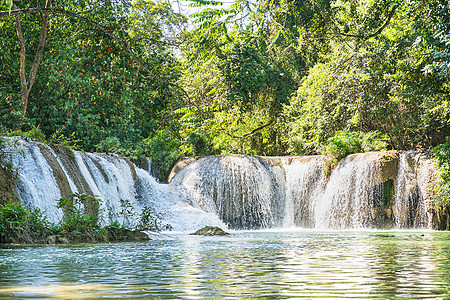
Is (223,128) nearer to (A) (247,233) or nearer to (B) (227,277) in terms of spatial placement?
(A) (247,233)

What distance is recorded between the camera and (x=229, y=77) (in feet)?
60.1

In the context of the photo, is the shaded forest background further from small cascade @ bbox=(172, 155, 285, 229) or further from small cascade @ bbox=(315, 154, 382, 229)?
small cascade @ bbox=(172, 155, 285, 229)

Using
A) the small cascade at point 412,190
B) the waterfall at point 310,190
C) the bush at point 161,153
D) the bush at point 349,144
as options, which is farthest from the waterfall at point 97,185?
the small cascade at point 412,190

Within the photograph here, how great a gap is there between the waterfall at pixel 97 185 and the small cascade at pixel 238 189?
0.89 metres

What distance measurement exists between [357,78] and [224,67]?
16.5 feet

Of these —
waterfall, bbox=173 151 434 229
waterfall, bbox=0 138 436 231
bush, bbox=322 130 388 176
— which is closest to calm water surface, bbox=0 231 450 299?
waterfall, bbox=0 138 436 231

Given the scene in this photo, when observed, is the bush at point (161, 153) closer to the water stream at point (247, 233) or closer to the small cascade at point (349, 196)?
the water stream at point (247, 233)

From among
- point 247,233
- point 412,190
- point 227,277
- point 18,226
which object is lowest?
point 247,233

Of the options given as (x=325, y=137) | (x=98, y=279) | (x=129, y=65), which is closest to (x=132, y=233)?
(x=129, y=65)

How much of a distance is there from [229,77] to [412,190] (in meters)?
7.35

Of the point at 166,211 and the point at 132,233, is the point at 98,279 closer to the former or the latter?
the point at 132,233

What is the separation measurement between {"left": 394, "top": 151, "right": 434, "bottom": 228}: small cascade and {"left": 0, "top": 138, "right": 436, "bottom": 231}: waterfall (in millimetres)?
31

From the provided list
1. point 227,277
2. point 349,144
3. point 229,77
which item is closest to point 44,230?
point 227,277

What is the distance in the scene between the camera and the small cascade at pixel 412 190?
16344 mm
